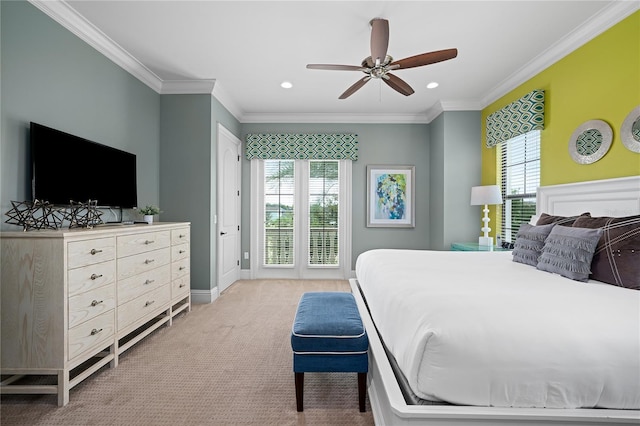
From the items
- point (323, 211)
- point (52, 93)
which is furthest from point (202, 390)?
point (323, 211)

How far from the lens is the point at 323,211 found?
518cm

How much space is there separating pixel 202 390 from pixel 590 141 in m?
3.65

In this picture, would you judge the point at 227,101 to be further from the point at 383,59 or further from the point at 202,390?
the point at 202,390

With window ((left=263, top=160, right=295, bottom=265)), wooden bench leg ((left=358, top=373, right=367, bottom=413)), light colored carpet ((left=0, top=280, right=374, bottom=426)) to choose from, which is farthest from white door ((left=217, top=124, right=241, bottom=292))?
wooden bench leg ((left=358, top=373, right=367, bottom=413))

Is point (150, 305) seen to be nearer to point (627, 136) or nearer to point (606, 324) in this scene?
point (606, 324)

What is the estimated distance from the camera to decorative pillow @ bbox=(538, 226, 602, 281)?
1818 millimetres

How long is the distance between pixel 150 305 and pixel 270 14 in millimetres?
2662

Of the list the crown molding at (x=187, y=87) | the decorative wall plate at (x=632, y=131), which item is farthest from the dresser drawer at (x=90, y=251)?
the decorative wall plate at (x=632, y=131)

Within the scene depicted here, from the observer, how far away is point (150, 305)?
2689mm

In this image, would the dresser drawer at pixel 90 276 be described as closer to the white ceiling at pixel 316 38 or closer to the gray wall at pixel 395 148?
the white ceiling at pixel 316 38

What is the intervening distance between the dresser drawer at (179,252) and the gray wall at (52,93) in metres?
0.79

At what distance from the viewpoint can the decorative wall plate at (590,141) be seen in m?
2.52

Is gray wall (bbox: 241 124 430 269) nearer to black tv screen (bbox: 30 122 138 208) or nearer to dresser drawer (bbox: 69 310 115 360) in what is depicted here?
black tv screen (bbox: 30 122 138 208)

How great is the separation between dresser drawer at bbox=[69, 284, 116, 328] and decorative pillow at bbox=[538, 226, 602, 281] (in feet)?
9.82
